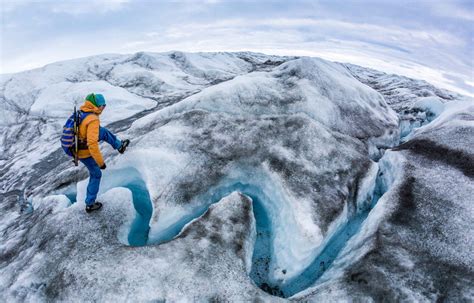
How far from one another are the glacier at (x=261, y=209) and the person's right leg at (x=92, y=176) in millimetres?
944

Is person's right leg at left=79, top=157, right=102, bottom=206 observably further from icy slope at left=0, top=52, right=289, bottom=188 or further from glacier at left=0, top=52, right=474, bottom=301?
icy slope at left=0, top=52, right=289, bottom=188

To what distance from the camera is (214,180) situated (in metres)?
16.4

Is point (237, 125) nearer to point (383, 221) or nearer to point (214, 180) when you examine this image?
point (214, 180)

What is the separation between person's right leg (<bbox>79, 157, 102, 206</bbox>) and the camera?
510 inches

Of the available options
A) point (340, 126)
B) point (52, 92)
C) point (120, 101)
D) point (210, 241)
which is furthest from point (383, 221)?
point (52, 92)

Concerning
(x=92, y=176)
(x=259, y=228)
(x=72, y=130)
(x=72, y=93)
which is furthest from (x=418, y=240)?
(x=72, y=93)

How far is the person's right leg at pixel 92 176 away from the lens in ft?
42.5

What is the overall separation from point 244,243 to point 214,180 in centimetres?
442

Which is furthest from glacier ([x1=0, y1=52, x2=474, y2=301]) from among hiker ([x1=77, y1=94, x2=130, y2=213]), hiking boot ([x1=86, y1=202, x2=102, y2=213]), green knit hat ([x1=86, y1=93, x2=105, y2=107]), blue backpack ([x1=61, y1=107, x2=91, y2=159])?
green knit hat ([x1=86, y1=93, x2=105, y2=107])

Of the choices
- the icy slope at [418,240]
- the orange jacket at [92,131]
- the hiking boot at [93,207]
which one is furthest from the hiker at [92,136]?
the icy slope at [418,240]

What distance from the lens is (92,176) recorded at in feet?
43.7

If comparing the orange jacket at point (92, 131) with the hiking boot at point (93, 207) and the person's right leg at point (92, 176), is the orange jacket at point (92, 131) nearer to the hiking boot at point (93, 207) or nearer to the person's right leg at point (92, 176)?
the person's right leg at point (92, 176)

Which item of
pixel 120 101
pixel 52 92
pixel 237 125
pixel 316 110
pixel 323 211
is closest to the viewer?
pixel 323 211

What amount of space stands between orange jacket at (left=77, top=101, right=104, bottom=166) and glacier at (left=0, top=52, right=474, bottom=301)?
13.0 ft
